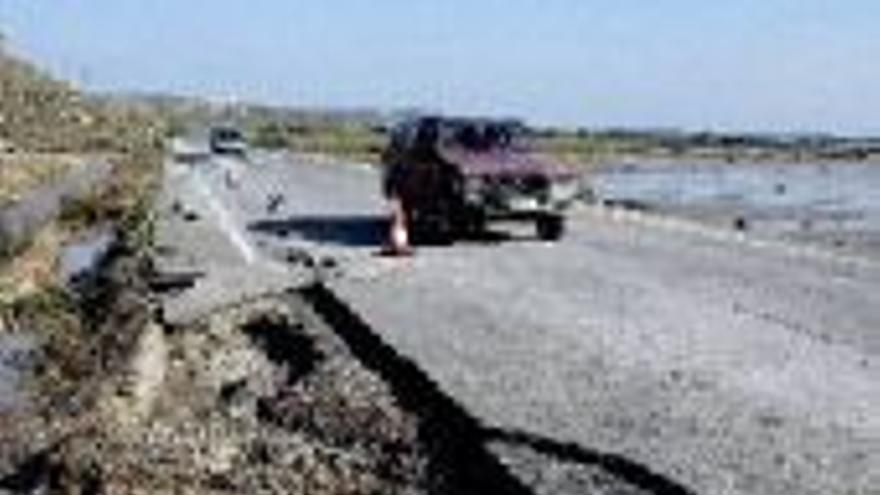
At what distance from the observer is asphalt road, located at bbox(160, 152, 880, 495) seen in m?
12.3

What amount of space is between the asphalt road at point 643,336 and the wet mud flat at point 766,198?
724 centimetres

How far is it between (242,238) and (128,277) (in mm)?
9922

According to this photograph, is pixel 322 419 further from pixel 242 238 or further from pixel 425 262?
pixel 242 238

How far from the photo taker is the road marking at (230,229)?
30125mm

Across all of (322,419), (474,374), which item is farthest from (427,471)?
(474,374)

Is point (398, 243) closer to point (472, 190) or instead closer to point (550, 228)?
point (472, 190)

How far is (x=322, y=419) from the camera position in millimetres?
14195

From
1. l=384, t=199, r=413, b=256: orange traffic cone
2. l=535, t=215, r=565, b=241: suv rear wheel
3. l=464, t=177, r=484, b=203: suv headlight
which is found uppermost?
l=464, t=177, r=484, b=203: suv headlight

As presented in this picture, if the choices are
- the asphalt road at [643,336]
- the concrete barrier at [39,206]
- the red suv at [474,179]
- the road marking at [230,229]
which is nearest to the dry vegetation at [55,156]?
the concrete barrier at [39,206]

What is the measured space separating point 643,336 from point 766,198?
53.6 metres

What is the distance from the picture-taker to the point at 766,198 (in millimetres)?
71750

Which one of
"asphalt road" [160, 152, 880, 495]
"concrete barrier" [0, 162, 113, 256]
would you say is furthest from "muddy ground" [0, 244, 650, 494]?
"concrete barrier" [0, 162, 113, 256]

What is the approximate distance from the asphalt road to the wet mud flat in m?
7.24

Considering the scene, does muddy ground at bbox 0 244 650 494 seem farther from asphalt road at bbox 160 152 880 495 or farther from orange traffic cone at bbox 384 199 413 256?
orange traffic cone at bbox 384 199 413 256
